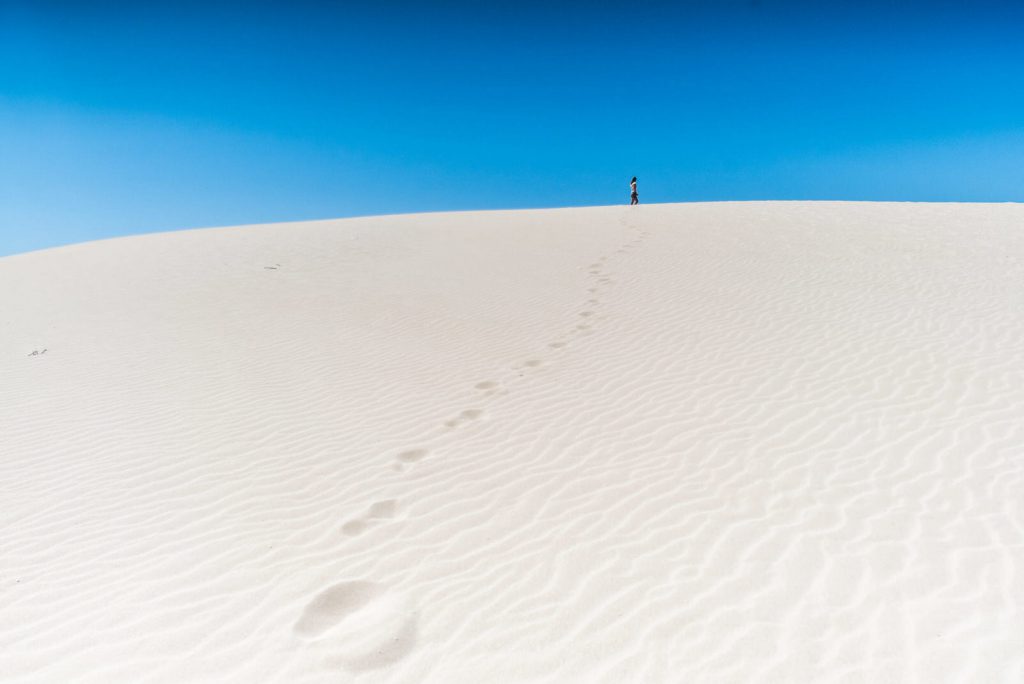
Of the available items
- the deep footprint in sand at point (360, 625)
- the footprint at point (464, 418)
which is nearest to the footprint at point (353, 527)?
the deep footprint in sand at point (360, 625)

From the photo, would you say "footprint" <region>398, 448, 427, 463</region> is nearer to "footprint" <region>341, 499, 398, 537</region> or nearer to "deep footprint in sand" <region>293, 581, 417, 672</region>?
"footprint" <region>341, 499, 398, 537</region>

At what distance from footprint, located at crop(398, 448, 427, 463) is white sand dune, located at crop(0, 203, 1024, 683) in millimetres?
37

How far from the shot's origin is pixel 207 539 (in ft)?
13.8

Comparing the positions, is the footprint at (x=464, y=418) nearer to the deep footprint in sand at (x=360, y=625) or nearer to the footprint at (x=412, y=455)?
the footprint at (x=412, y=455)

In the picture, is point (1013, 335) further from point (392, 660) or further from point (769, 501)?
point (392, 660)

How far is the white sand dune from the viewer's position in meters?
3.14

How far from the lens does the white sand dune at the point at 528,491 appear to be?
124 inches

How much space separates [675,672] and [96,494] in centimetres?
464

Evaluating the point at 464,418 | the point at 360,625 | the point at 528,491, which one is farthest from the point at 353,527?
the point at 464,418

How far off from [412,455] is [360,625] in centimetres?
216

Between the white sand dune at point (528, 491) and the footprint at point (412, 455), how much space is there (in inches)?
1.5

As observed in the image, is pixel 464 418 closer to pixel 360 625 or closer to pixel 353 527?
pixel 353 527

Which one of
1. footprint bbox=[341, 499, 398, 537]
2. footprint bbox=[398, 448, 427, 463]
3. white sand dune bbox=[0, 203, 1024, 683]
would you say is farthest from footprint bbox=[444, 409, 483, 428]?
footprint bbox=[341, 499, 398, 537]

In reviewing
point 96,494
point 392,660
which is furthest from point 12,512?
point 392,660
